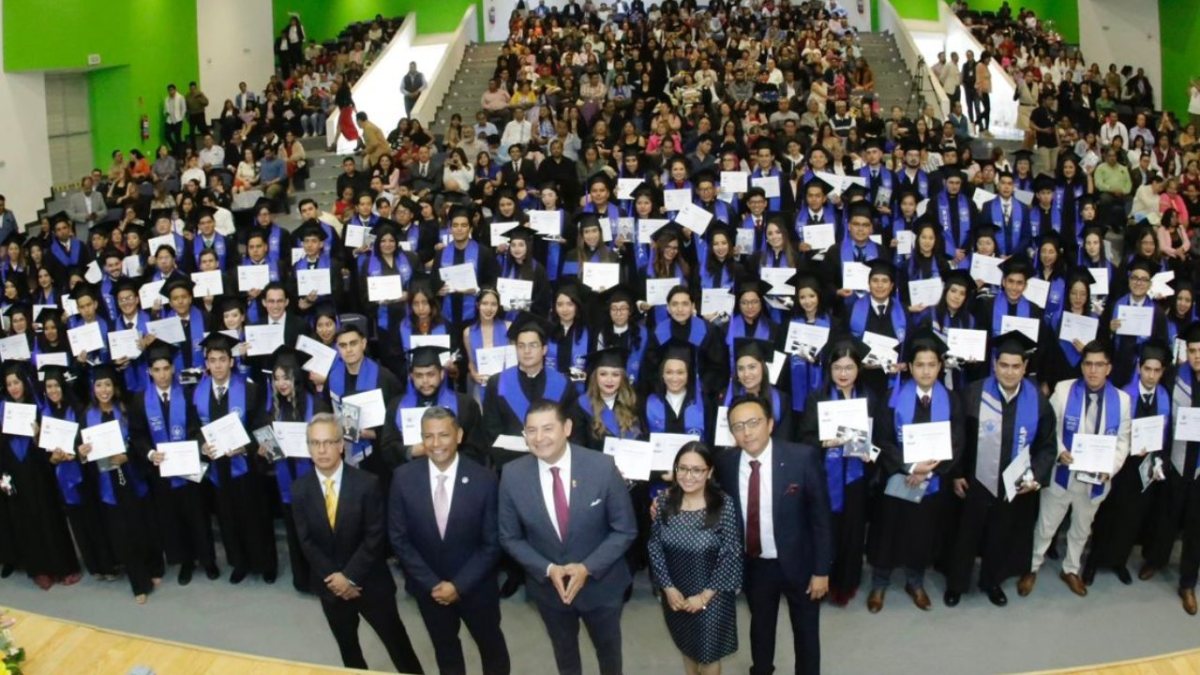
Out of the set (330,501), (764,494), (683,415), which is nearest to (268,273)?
(683,415)

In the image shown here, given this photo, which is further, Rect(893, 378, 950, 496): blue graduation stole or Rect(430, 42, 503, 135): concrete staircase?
Rect(430, 42, 503, 135): concrete staircase

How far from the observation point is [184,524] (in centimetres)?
740

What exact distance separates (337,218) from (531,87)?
21.4 feet

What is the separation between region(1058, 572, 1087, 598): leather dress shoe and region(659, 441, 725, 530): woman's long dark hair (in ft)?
10.3

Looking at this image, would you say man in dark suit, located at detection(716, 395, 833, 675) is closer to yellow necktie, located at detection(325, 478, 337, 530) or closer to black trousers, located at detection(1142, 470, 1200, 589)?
yellow necktie, located at detection(325, 478, 337, 530)

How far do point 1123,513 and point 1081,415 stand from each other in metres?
0.72

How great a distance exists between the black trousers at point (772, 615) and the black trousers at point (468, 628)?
1186 millimetres

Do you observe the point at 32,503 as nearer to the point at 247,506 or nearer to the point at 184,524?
the point at 184,524

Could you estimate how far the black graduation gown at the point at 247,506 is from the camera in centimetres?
716

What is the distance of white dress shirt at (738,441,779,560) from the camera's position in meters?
5.15

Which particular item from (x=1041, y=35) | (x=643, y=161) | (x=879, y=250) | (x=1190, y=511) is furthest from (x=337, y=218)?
(x=1041, y=35)

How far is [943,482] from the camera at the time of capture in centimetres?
669

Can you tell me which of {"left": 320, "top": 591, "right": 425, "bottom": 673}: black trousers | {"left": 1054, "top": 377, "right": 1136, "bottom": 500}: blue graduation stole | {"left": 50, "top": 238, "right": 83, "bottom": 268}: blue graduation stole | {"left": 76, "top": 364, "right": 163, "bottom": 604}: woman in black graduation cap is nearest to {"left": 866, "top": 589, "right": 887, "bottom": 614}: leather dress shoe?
{"left": 1054, "top": 377, "right": 1136, "bottom": 500}: blue graduation stole

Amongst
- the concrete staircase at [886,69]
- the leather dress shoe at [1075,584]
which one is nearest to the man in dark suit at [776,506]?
the leather dress shoe at [1075,584]
